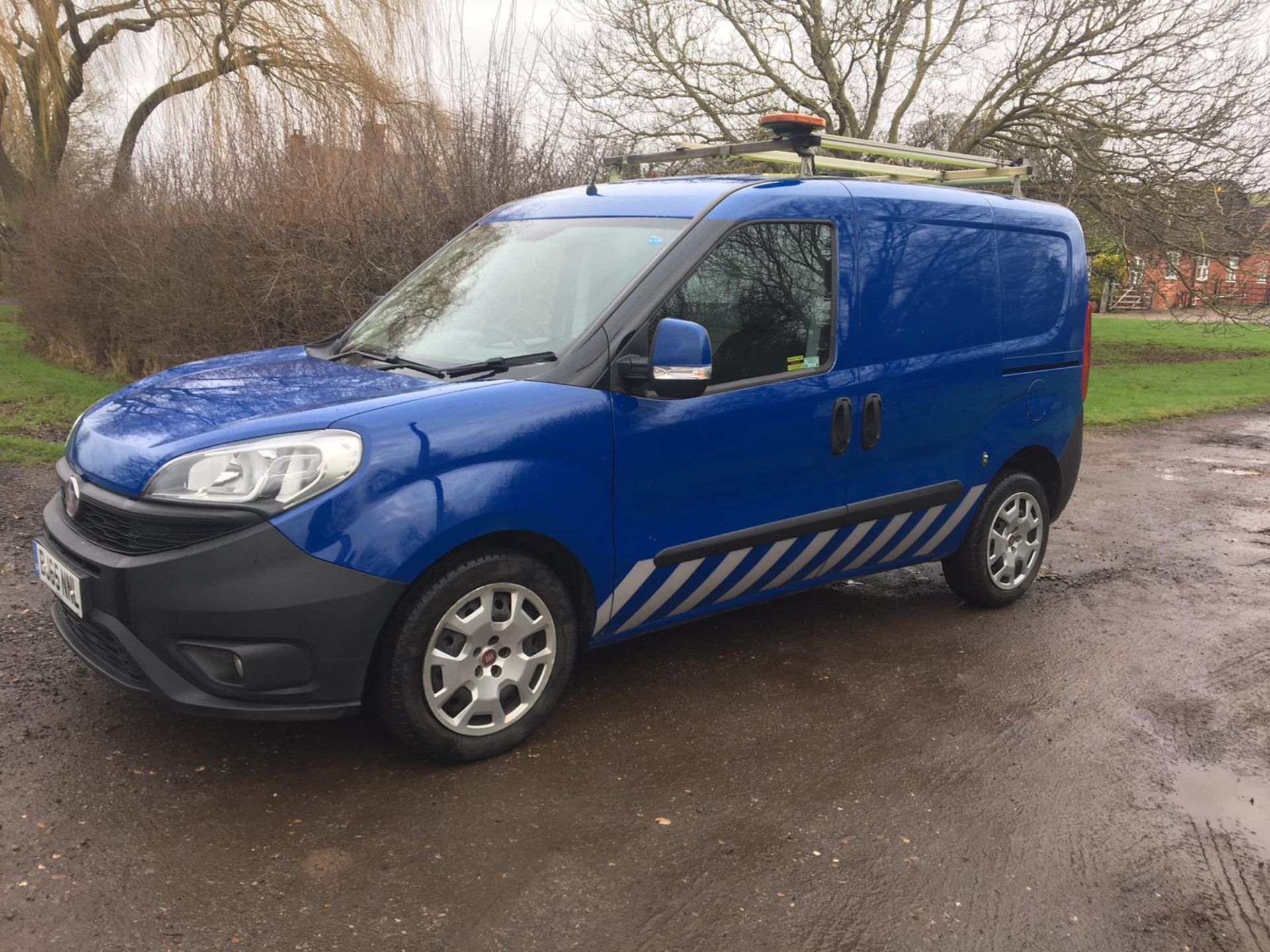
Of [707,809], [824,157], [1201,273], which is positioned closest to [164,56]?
[824,157]

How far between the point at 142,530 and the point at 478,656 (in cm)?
112

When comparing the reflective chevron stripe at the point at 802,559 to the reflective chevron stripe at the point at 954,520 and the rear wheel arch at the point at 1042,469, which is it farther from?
the rear wheel arch at the point at 1042,469

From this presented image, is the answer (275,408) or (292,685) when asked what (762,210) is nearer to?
(275,408)

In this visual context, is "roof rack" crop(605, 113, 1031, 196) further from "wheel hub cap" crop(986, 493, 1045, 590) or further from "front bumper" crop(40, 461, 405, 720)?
"front bumper" crop(40, 461, 405, 720)

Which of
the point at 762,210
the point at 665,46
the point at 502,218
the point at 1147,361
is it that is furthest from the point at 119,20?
the point at 1147,361

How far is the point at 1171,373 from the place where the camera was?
65.1 feet

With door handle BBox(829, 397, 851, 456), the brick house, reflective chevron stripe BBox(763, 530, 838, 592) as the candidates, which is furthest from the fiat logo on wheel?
the brick house

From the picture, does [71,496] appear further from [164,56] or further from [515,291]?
[164,56]

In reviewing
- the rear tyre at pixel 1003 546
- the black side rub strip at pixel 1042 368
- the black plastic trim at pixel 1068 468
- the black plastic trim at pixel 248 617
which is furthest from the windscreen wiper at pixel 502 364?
the black plastic trim at pixel 1068 468

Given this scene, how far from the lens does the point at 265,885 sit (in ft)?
9.78

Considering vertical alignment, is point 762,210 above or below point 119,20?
below

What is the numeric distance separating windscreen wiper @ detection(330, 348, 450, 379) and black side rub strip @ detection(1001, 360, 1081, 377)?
2868 millimetres

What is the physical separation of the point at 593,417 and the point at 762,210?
1.22 metres

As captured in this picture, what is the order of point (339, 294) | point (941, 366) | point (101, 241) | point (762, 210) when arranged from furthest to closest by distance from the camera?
1. point (101, 241)
2. point (339, 294)
3. point (941, 366)
4. point (762, 210)
